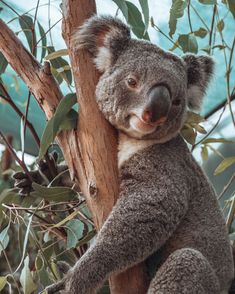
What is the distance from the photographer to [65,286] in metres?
1.97

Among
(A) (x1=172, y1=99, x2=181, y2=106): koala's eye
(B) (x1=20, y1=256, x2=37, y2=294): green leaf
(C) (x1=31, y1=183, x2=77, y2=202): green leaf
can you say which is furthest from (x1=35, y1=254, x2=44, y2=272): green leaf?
(A) (x1=172, y1=99, x2=181, y2=106): koala's eye

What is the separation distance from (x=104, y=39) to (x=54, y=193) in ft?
2.35

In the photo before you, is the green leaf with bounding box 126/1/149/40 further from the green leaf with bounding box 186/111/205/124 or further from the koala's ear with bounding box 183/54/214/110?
the green leaf with bounding box 186/111/205/124

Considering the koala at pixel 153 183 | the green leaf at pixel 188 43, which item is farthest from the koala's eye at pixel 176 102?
the green leaf at pixel 188 43

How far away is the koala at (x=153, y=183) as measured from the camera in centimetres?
198

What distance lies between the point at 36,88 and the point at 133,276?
2.71ft

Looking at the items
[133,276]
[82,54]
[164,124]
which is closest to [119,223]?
[133,276]

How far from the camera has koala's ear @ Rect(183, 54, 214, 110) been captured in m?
2.52

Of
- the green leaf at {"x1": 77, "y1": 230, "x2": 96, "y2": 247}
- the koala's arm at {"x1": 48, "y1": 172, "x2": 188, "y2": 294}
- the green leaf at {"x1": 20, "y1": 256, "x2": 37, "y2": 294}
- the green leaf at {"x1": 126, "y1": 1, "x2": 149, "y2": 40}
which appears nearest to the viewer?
the koala's arm at {"x1": 48, "y1": 172, "x2": 188, "y2": 294}

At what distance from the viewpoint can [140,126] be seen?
219 cm

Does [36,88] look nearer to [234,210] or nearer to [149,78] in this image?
[149,78]

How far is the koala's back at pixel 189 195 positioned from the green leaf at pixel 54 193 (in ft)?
0.85

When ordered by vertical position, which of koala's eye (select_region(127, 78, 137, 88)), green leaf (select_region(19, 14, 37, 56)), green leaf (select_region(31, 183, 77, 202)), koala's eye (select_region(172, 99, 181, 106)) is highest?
green leaf (select_region(19, 14, 37, 56))

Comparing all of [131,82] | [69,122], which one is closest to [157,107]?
[131,82]
